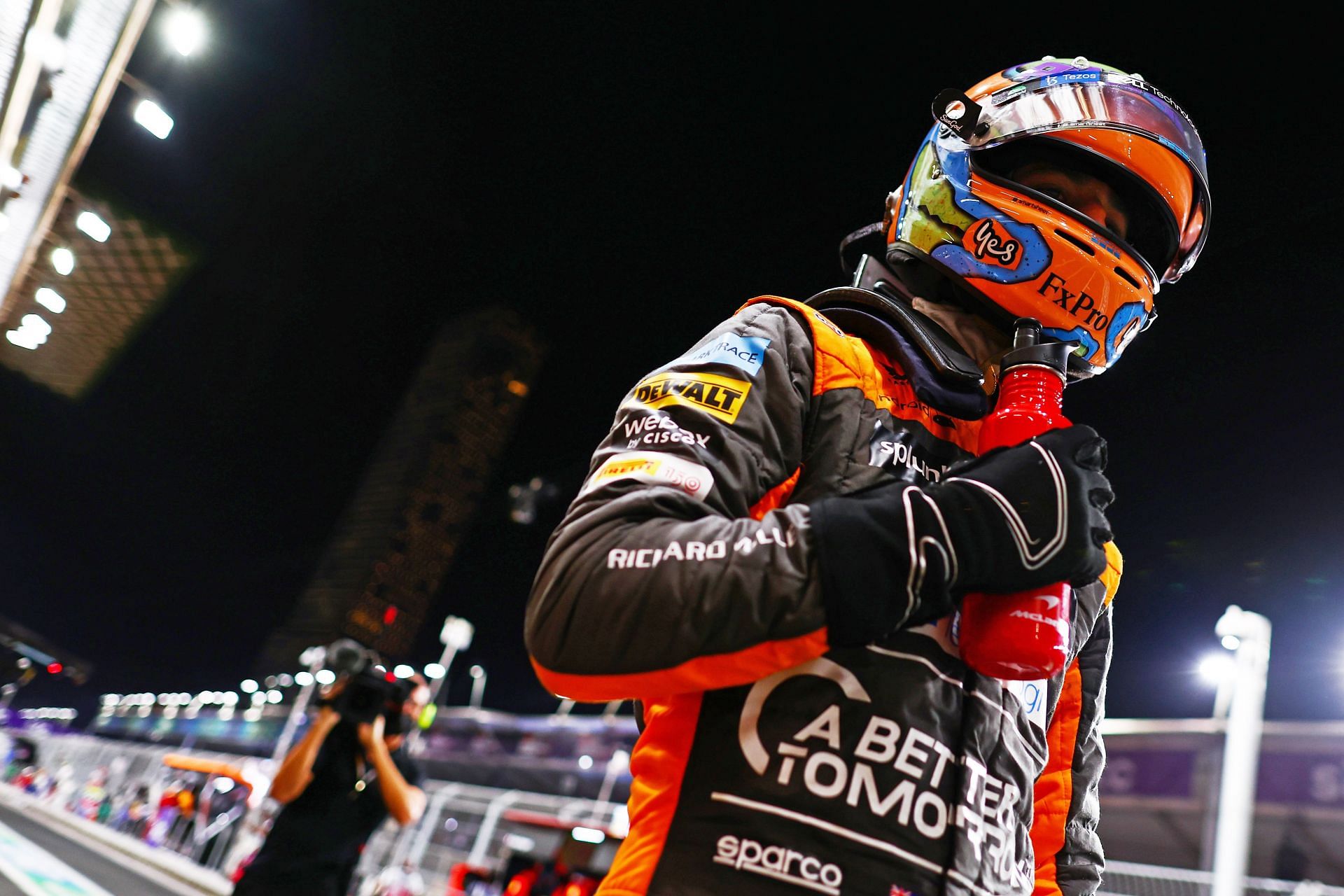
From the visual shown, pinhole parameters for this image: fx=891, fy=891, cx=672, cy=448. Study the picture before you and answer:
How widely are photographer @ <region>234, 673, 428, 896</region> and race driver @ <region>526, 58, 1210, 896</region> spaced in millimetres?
2785

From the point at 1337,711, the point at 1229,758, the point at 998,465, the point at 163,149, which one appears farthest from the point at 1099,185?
the point at 1337,711

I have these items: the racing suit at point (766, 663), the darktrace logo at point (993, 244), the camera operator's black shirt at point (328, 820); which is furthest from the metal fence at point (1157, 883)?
the racing suit at point (766, 663)

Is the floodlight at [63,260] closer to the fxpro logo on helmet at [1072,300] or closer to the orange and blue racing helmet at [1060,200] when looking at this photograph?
the orange and blue racing helmet at [1060,200]

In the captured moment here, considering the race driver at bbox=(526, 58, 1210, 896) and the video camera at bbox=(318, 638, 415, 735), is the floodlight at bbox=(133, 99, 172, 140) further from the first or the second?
the race driver at bbox=(526, 58, 1210, 896)

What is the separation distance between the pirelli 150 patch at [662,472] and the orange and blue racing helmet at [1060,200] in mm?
786

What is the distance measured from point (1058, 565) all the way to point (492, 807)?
310 inches

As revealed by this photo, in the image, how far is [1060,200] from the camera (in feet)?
5.24

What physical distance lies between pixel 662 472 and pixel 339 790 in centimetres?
318

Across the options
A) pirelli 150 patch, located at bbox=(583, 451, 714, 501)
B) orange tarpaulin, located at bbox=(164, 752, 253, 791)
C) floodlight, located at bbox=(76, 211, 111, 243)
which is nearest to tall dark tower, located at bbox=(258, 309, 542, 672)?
floodlight, located at bbox=(76, 211, 111, 243)

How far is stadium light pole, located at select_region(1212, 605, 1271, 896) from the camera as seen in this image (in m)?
6.73

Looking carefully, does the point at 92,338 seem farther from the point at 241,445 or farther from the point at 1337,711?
Answer: the point at 1337,711

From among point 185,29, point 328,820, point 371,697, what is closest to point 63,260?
point 185,29

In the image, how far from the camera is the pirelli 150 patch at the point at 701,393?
3.41 ft

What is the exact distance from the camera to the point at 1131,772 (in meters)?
11.0
